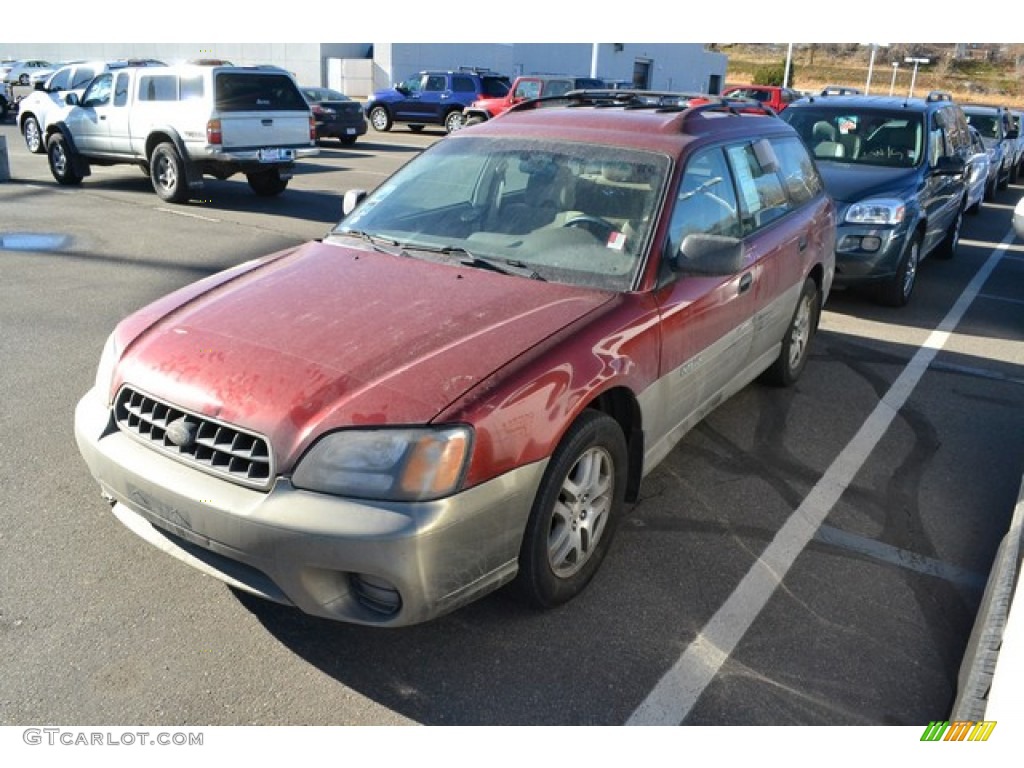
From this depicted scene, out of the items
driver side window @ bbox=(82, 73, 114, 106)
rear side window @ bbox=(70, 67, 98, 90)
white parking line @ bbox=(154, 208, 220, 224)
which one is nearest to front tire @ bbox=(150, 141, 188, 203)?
white parking line @ bbox=(154, 208, 220, 224)

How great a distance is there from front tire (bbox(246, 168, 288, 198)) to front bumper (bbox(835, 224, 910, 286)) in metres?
8.66

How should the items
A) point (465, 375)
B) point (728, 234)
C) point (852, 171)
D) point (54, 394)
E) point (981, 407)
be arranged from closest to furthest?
point (465, 375), point (728, 234), point (54, 394), point (981, 407), point (852, 171)

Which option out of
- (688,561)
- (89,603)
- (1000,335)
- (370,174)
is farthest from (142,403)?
(370,174)

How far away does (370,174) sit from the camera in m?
15.6

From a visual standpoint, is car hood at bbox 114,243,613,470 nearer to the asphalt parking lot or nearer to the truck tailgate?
the asphalt parking lot

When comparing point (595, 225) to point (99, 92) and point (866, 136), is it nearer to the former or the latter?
point (866, 136)

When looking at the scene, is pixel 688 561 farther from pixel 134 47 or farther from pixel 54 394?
pixel 134 47

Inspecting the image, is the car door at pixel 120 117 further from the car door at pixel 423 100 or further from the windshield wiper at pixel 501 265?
the car door at pixel 423 100

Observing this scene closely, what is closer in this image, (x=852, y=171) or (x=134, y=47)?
(x=852, y=171)

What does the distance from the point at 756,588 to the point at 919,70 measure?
274 feet

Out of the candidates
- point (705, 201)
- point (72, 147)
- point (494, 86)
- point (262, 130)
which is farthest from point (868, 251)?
point (494, 86)

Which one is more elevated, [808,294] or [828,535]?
[808,294]

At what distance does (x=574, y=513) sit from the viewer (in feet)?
10.3

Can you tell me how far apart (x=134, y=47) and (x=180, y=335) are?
4248 centimetres
